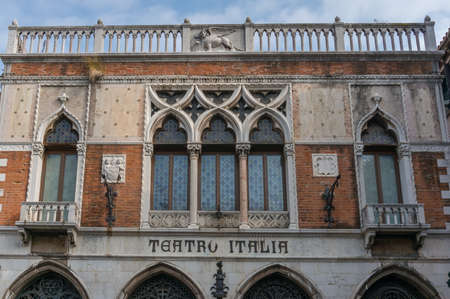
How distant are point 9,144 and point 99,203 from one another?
315 centimetres

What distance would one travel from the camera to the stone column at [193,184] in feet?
56.3

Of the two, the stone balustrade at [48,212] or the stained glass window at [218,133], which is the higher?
the stained glass window at [218,133]

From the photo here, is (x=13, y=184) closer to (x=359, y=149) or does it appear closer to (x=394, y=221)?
(x=359, y=149)

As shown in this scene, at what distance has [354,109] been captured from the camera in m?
18.4

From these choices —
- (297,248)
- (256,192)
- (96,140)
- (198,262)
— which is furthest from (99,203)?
(297,248)

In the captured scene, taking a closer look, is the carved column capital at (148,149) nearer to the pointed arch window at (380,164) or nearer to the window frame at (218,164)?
the window frame at (218,164)

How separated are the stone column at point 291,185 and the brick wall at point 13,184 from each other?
706 centimetres

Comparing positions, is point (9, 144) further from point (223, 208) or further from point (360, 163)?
point (360, 163)

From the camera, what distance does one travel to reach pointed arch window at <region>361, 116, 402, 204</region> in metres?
17.9

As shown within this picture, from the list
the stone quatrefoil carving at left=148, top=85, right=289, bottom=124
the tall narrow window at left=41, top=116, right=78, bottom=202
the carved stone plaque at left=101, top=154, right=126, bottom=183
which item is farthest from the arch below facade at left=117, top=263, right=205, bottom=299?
the stone quatrefoil carving at left=148, top=85, right=289, bottom=124

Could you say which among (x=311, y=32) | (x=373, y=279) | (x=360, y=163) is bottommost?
(x=373, y=279)

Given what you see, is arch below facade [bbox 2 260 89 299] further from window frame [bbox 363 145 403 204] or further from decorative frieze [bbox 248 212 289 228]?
window frame [bbox 363 145 403 204]

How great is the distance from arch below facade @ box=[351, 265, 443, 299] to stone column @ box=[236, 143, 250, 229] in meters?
3.26

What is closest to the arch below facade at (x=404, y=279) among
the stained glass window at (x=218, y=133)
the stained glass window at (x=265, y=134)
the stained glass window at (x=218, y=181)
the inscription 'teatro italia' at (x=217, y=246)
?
the inscription 'teatro italia' at (x=217, y=246)
